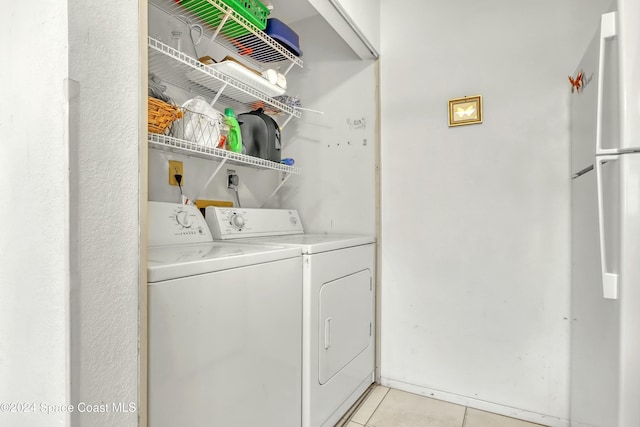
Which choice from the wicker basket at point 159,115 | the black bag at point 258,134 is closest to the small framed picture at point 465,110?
the black bag at point 258,134

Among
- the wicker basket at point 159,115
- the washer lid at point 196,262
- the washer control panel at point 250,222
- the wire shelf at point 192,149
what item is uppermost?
the wicker basket at point 159,115

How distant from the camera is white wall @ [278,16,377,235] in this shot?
226 centimetres

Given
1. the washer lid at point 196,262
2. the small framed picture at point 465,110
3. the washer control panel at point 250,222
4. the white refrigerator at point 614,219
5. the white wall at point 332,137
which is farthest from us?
the white wall at point 332,137

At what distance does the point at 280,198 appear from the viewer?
2.54 metres

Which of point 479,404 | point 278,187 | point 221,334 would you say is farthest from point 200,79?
point 479,404

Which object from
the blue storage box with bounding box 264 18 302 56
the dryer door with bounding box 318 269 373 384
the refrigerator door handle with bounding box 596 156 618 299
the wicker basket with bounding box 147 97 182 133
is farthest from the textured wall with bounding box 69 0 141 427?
the refrigerator door handle with bounding box 596 156 618 299

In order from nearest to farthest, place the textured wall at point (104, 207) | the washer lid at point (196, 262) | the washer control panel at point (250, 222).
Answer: the textured wall at point (104, 207)
the washer lid at point (196, 262)
the washer control panel at point (250, 222)

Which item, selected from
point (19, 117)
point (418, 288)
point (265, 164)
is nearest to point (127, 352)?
point (19, 117)

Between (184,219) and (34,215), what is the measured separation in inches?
32.2

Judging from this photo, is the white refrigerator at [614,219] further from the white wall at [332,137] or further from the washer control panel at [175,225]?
the washer control panel at [175,225]

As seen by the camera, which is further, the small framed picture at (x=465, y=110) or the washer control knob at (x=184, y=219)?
the small framed picture at (x=465, y=110)

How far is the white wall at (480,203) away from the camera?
1.79m

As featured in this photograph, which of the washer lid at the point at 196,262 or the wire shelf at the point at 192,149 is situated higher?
the wire shelf at the point at 192,149

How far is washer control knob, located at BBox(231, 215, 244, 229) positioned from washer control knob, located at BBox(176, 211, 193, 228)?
0.25m
